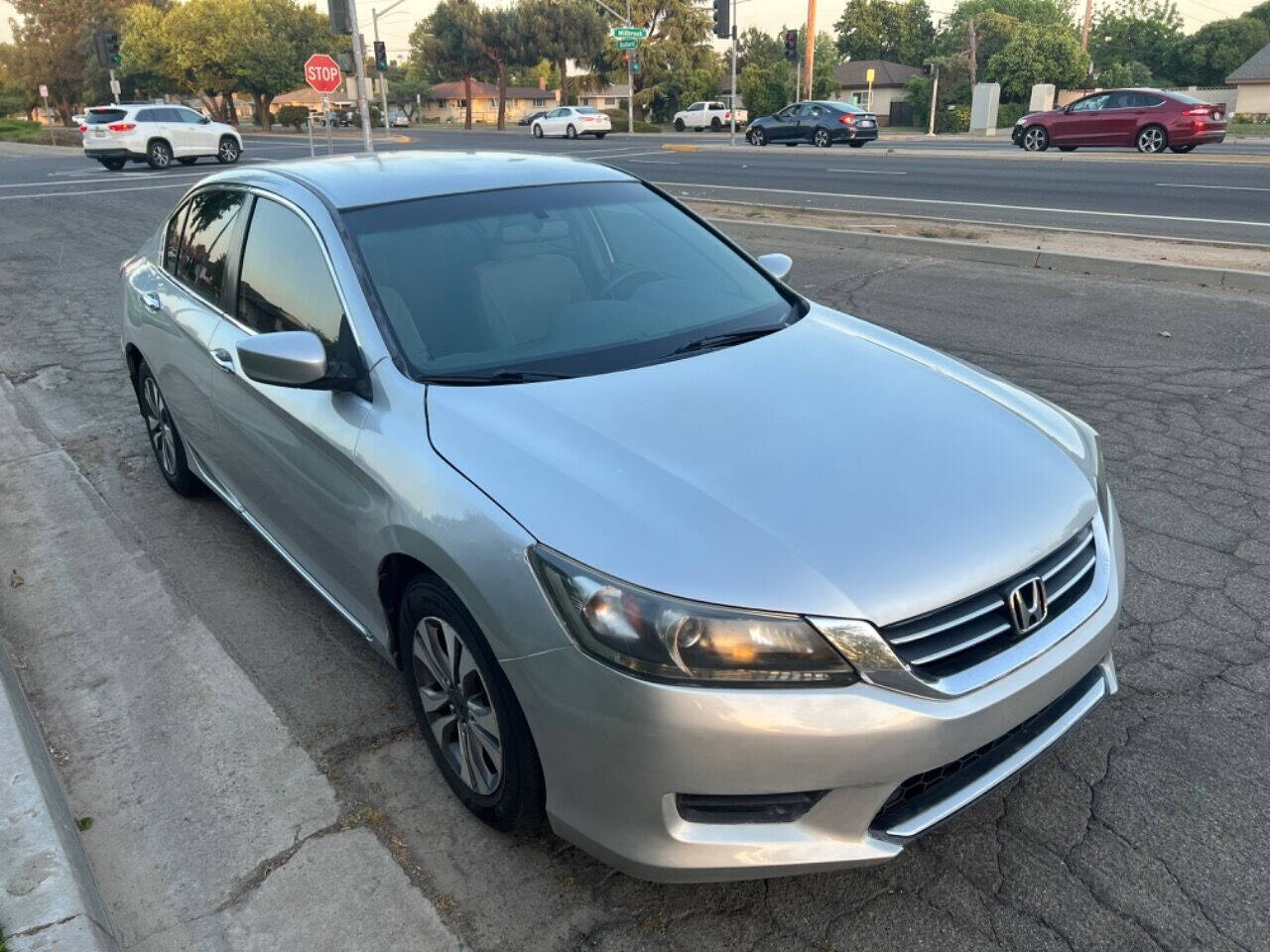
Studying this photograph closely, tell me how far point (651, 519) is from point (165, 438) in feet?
12.0

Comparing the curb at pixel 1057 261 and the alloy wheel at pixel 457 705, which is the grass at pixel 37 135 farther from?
the alloy wheel at pixel 457 705

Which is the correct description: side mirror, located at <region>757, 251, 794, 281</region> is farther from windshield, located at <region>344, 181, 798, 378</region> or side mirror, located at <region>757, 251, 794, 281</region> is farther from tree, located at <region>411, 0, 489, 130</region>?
tree, located at <region>411, 0, 489, 130</region>

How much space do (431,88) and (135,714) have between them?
353 ft

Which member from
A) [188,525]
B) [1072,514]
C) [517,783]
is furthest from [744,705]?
[188,525]

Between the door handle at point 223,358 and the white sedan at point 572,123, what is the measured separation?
143 ft

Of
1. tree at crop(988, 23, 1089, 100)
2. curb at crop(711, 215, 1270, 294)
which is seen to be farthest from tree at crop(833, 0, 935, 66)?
curb at crop(711, 215, 1270, 294)

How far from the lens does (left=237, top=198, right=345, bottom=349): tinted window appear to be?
333 centimetres

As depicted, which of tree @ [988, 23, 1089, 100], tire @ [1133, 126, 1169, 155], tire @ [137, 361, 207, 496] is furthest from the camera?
tree @ [988, 23, 1089, 100]

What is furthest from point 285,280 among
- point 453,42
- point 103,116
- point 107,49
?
point 453,42

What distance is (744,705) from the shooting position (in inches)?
83.2

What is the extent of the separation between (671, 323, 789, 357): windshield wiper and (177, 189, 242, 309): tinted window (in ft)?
6.59

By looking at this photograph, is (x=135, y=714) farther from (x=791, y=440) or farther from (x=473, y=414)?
(x=791, y=440)

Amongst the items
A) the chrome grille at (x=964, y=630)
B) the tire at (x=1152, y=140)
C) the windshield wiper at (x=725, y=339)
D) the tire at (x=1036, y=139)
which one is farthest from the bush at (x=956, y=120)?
the chrome grille at (x=964, y=630)

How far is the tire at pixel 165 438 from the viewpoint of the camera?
492cm
